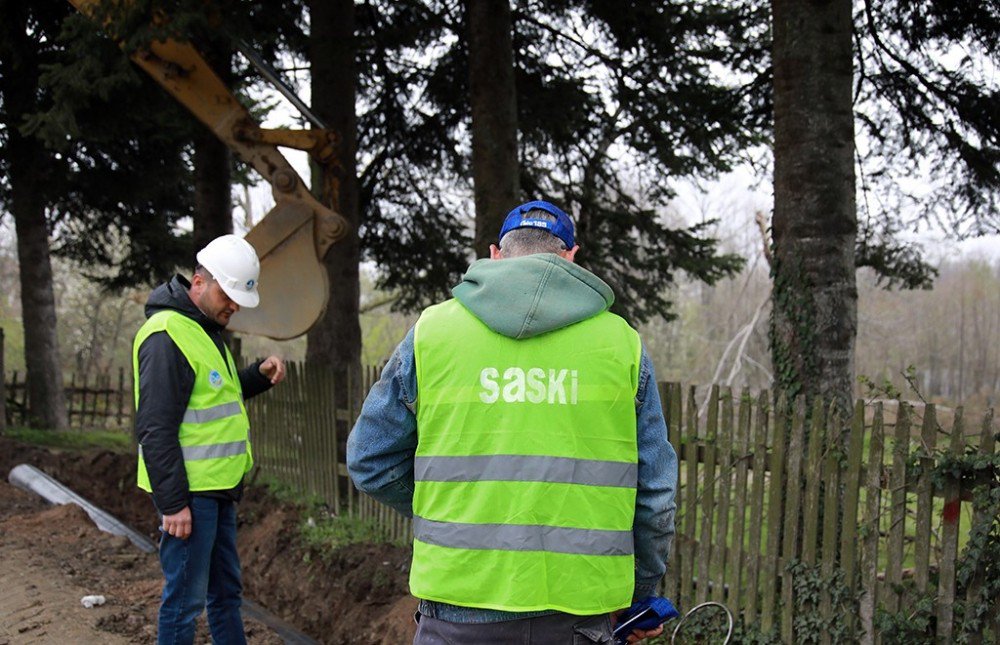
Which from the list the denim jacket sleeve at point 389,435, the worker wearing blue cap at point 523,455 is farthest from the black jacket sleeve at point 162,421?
the worker wearing blue cap at point 523,455

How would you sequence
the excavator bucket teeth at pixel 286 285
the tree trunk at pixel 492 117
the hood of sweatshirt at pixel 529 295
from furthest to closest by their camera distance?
1. the tree trunk at pixel 492 117
2. the excavator bucket teeth at pixel 286 285
3. the hood of sweatshirt at pixel 529 295

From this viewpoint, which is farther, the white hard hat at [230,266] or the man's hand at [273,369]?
the man's hand at [273,369]

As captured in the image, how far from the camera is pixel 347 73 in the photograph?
959 cm

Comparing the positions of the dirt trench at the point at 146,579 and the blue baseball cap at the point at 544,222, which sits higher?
the blue baseball cap at the point at 544,222

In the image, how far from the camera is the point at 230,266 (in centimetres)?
425

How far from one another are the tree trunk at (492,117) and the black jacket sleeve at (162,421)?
3.98m

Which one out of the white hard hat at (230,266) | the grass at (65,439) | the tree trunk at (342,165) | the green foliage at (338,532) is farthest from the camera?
the grass at (65,439)

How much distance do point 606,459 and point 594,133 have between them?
8918mm

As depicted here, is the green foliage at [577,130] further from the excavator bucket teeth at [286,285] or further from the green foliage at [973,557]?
the green foliage at [973,557]

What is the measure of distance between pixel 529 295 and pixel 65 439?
14.7 m

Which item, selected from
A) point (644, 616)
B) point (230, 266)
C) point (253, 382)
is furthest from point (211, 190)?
point (644, 616)

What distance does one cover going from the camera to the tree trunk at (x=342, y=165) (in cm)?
941

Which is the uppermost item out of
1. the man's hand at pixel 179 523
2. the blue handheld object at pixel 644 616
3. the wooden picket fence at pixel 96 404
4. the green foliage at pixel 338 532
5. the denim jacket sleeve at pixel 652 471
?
the denim jacket sleeve at pixel 652 471

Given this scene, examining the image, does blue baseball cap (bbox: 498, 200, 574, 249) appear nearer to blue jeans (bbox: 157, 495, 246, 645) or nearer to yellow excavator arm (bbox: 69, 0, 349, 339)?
blue jeans (bbox: 157, 495, 246, 645)
